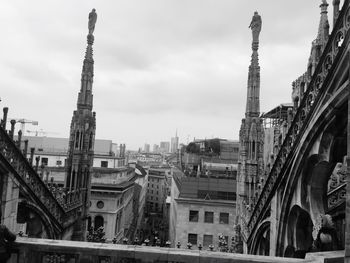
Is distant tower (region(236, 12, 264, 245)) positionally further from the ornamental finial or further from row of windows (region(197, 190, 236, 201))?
row of windows (region(197, 190, 236, 201))

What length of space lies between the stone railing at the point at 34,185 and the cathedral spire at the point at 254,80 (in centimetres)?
1270

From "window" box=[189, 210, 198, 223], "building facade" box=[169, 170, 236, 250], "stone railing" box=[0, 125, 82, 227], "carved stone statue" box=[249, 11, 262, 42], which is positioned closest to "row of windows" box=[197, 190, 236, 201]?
"building facade" box=[169, 170, 236, 250]

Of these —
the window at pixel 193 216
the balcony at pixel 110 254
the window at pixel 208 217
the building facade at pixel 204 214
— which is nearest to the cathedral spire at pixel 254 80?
the balcony at pixel 110 254

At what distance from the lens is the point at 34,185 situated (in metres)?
14.1

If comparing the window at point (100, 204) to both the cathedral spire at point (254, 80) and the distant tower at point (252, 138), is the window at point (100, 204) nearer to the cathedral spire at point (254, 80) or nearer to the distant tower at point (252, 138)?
the distant tower at point (252, 138)

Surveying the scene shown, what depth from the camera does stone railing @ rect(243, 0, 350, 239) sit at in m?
7.73

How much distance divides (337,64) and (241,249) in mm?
15404

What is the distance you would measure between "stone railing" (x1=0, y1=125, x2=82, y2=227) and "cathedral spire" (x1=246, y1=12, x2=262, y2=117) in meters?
12.7

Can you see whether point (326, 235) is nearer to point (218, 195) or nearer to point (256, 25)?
point (256, 25)

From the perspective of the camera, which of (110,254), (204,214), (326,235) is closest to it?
(110,254)

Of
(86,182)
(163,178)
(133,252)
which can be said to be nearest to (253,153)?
(86,182)

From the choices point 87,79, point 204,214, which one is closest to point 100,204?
point 204,214

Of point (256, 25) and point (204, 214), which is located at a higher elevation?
point (256, 25)

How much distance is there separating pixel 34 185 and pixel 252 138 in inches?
520
